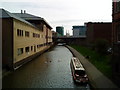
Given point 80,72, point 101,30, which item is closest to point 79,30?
point 101,30

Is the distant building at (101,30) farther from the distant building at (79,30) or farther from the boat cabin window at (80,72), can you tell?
the distant building at (79,30)

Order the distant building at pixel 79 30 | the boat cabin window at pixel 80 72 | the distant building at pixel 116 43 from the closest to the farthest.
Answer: the distant building at pixel 116 43 < the boat cabin window at pixel 80 72 < the distant building at pixel 79 30

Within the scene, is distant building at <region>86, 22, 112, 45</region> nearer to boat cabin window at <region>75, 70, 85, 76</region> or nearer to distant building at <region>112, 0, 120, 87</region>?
distant building at <region>112, 0, 120, 87</region>

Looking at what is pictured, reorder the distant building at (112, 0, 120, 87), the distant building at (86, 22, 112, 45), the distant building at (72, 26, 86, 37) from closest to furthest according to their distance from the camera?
the distant building at (112, 0, 120, 87)
the distant building at (86, 22, 112, 45)
the distant building at (72, 26, 86, 37)

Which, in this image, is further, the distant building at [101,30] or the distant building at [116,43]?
the distant building at [101,30]

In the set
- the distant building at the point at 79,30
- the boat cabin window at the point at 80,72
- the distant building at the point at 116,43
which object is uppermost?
the distant building at the point at 79,30

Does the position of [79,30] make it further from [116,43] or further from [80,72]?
[116,43]

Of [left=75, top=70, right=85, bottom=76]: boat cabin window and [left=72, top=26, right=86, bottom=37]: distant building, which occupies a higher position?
[left=72, top=26, right=86, bottom=37]: distant building

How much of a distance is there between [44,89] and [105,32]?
151ft

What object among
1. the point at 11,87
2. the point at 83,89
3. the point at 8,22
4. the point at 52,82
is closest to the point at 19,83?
the point at 11,87

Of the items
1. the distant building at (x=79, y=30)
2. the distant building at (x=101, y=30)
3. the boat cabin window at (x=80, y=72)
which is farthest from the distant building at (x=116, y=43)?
the distant building at (x=79, y=30)

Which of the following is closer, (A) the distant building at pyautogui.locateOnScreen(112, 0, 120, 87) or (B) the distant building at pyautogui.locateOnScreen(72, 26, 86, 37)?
(A) the distant building at pyautogui.locateOnScreen(112, 0, 120, 87)

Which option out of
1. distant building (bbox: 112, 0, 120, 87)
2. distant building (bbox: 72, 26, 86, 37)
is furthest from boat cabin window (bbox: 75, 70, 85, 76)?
distant building (bbox: 72, 26, 86, 37)

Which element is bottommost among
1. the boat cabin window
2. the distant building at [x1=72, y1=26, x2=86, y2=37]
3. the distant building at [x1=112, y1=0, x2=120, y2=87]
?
the boat cabin window
